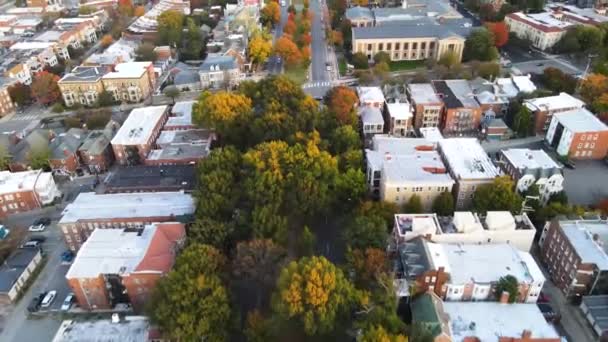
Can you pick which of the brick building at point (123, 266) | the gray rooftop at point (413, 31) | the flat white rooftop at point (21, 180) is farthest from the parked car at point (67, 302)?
the gray rooftop at point (413, 31)

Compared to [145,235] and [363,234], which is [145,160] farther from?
[363,234]

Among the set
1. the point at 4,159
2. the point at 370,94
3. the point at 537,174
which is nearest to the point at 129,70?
the point at 4,159

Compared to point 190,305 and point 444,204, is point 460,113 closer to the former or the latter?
point 444,204

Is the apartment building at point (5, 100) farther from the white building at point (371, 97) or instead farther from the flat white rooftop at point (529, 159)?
the flat white rooftop at point (529, 159)

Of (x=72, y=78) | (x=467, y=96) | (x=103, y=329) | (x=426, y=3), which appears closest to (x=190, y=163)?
(x=103, y=329)

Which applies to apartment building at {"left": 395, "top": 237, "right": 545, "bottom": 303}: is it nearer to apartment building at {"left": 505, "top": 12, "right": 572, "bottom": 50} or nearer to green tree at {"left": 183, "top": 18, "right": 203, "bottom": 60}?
apartment building at {"left": 505, "top": 12, "right": 572, "bottom": 50}

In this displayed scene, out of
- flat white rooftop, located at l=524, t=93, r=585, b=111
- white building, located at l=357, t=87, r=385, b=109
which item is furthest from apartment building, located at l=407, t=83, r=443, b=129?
flat white rooftop, located at l=524, t=93, r=585, b=111
